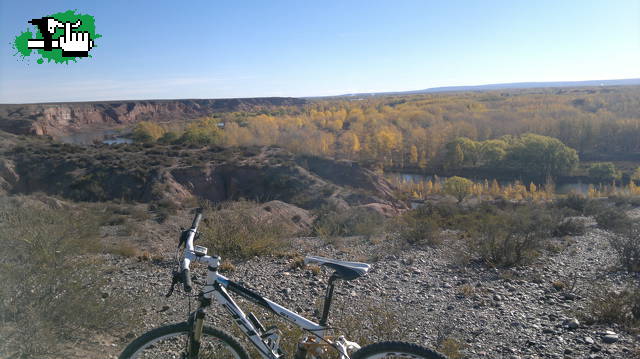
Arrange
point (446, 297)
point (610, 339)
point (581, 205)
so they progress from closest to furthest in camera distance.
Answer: point (610, 339) < point (446, 297) < point (581, 205)

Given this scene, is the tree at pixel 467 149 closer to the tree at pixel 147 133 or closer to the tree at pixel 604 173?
the tree at pixel 604 173

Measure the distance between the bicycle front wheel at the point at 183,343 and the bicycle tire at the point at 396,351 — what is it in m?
0.69

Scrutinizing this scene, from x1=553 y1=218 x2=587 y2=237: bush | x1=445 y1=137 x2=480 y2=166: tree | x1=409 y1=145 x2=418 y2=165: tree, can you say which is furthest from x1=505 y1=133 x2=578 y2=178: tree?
x1=553 y1=218 x2=587 y2=237: bush

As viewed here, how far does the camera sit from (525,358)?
409 centimetres

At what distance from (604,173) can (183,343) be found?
4498cm

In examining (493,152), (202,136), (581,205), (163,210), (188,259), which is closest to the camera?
(188,259)

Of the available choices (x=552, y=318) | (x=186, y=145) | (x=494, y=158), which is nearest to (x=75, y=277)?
(x=552, y=318)

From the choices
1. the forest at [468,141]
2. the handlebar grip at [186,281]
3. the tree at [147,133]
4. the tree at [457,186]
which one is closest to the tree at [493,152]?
the forest at [468,141]

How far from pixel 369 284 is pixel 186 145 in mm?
32947

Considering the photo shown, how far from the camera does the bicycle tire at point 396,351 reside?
6.54 feet

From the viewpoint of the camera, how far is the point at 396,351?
2047 mm

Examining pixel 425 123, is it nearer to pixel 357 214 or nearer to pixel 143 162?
pixel 143 162

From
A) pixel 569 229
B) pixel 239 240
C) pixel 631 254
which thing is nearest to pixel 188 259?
pixel 239 240

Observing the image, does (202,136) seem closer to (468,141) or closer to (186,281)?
(468,141)
